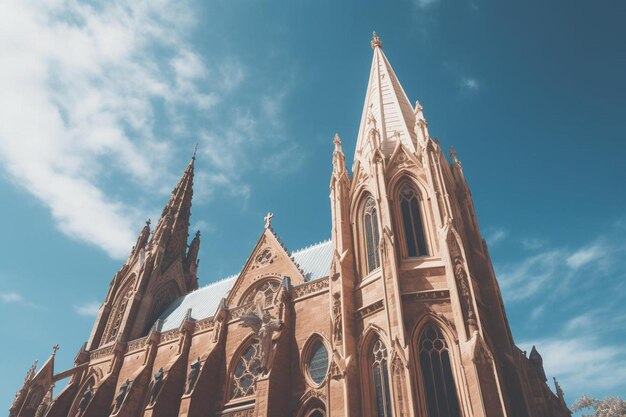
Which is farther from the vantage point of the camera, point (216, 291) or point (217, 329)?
point (216, 291)

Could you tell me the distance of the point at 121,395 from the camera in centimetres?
2105

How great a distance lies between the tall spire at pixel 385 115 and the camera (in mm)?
19547

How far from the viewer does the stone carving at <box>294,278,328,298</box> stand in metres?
18.4

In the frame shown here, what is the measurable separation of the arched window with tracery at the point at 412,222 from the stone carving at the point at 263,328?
6.13 m

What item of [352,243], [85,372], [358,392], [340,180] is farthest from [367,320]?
[85,372]

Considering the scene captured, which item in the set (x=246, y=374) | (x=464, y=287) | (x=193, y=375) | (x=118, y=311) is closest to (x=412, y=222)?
(x=464, y=287)

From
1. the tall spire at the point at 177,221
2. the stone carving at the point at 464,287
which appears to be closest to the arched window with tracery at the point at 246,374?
the stone carving at the point at 464,287

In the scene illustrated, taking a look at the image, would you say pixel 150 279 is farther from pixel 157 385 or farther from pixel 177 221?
pixel 157 385

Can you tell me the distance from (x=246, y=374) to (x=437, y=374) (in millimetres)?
9157

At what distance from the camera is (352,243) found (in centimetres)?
1731

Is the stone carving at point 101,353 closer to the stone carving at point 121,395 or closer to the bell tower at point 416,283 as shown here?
the stone carving at point 121,395

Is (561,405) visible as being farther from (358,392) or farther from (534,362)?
(358,392)

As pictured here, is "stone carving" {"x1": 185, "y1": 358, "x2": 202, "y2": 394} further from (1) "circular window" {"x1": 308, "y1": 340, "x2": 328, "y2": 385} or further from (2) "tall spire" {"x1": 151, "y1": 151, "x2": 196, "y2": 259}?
(2) "tall spire" {"x1": 151, "y1": 151, "x2": 196, "y2": 259}

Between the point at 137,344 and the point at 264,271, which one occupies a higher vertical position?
the point at 264,271
